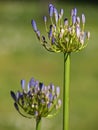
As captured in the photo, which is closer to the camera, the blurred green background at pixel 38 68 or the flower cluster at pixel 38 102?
the flower cluster at pixel 38 102

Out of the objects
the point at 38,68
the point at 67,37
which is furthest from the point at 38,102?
the point at 38,68

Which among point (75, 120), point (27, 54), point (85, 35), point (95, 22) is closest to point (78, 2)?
point (95, 22)

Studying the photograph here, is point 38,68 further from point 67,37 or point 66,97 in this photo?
point 66,97

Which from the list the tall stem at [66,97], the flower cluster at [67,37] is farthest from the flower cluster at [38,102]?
the flower cluster at [67,37]

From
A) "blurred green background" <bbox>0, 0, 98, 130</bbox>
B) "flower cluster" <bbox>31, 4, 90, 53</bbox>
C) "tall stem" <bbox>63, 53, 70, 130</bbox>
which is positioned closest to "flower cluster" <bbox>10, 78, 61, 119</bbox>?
"tall stem" <bbox>63, 53, 70, 130</bbox>

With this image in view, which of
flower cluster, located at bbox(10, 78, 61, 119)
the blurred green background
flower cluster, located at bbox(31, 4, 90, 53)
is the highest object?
flower cluster, located at bbox(31, 4, 90, 53)

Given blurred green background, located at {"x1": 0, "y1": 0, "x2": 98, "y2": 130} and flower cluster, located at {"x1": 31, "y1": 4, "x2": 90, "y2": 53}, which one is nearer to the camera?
flower cluster, located at {"x1": 31, "y1": 4, "x2": 90, "y2": 53}

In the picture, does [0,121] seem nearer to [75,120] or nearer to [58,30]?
[75,120]

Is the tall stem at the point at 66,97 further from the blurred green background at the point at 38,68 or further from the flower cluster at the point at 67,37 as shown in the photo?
the blurred green background at the point at 38,68

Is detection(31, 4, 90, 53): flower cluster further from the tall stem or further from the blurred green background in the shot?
the blurred green background
